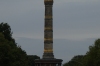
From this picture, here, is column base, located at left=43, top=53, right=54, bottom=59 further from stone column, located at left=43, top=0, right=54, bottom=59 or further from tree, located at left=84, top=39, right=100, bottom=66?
tree, located at left=84, top=39, right=100, bottom=66

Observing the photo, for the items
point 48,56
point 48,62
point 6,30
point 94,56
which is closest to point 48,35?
point 48,56

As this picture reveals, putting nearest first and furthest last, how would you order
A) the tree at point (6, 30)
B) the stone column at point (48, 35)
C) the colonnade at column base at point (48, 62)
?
the tree at point (6, 30), the colonnade at column base at point (48, 62), the stone column at point (48, 35)

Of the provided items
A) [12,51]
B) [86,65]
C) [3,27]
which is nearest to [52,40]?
[3,27]

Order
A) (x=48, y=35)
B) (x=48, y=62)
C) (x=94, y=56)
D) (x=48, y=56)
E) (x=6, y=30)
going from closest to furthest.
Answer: (x=94, y=56)
(x=6, y=30)
(x=48, y=62)
(x=48, y=56)
(x=48, y=35)

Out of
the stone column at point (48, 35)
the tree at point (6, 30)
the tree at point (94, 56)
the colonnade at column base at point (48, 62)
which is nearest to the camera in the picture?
the tree at point (94, 56)

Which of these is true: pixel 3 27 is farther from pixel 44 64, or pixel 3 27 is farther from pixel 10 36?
pixel 44 64

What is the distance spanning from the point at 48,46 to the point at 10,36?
1617cm

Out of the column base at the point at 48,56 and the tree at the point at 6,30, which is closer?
the tree at the point at 6,30

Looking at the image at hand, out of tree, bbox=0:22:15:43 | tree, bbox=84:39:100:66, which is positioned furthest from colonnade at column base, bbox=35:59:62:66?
tree, bbox=84:39:100:66

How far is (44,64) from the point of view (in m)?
103

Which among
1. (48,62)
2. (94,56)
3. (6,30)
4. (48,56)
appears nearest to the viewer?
(94,56)

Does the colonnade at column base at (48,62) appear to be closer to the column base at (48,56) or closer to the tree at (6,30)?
the column base at (48,56)

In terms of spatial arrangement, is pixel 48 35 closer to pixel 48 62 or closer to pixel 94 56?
pixel 48 62

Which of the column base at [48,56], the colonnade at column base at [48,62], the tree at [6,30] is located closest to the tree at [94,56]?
the tree at [6,30]
